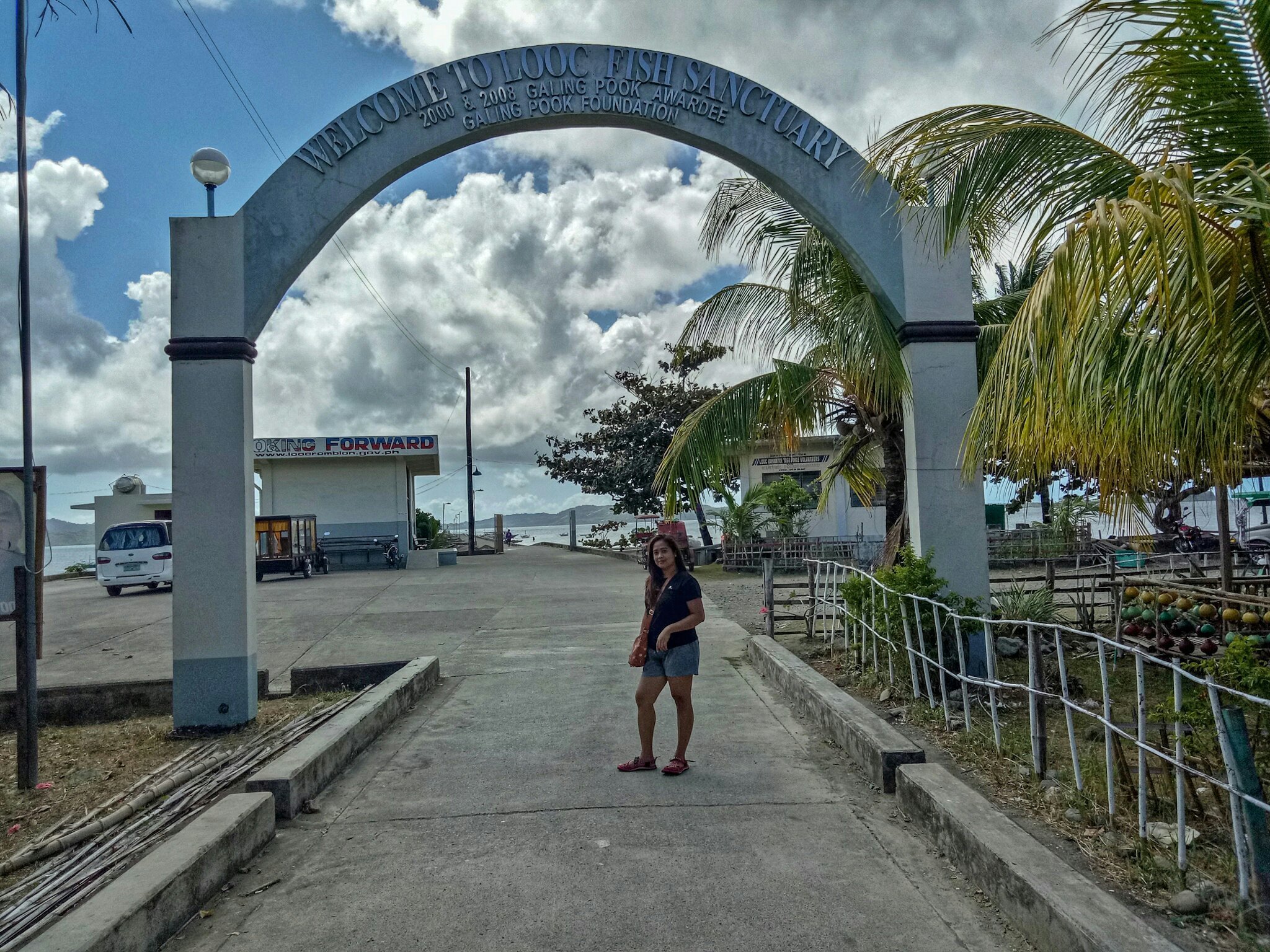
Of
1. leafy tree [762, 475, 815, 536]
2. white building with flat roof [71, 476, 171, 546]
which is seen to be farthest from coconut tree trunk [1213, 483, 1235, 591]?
white building with flat roof [71, 476, 171, 546]

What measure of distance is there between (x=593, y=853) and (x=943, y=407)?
493 centimetres

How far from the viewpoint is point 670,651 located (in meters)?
5.88

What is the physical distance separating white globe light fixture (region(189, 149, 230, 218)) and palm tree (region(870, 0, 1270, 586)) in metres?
5.15

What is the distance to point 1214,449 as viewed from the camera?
544 centimetres

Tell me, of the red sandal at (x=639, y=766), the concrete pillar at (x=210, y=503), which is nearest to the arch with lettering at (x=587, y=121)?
the concrete pillar at (x=210, y=503)

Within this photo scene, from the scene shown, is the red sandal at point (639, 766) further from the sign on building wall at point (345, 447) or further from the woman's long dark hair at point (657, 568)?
the sign on building wall at point (345, 447)

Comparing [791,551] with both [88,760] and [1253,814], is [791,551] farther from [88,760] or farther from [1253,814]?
[1253,814]

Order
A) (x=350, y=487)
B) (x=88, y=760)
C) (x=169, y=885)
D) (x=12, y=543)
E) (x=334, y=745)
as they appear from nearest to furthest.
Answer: (x=169, y=885), (x=334, y=745), (x=12, y=543), (x=88, y=760), (x=350, y=487)

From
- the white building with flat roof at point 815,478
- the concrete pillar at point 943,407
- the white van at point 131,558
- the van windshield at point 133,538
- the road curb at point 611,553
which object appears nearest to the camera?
the concrete pillar at point 943,407

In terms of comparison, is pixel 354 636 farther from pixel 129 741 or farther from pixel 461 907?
pixel 461 907

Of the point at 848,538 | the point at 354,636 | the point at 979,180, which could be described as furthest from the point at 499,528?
the point at 979,180

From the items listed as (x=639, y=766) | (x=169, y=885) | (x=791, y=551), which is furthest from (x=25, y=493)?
(x=791, y=551)

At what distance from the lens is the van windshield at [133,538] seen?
2162cm

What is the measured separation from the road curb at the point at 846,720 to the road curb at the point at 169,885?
3351mm
